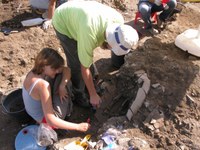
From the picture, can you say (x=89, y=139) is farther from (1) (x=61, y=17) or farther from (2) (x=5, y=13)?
(2) (x=5, y=13)

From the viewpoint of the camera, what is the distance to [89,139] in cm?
312

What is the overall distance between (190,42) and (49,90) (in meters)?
1.79

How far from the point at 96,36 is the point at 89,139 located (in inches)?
41.0

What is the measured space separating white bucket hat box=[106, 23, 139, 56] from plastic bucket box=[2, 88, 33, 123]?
1.33m

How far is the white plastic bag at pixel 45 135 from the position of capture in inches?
121

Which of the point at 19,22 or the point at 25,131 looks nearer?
the point at 25,131

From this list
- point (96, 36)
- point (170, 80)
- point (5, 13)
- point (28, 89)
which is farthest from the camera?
point (5, 13)

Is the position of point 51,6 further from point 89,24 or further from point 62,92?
point 89,24

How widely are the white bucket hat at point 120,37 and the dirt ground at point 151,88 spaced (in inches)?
34.0

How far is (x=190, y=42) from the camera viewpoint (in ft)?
12.1

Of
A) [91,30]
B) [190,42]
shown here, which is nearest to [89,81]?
[91,30]

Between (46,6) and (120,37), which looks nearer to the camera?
(120,37)

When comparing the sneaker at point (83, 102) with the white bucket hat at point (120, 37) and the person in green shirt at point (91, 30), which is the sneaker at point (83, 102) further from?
the white bucket hat at point (120, 37)

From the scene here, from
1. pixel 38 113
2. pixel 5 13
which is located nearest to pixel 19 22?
pixel 5 13
